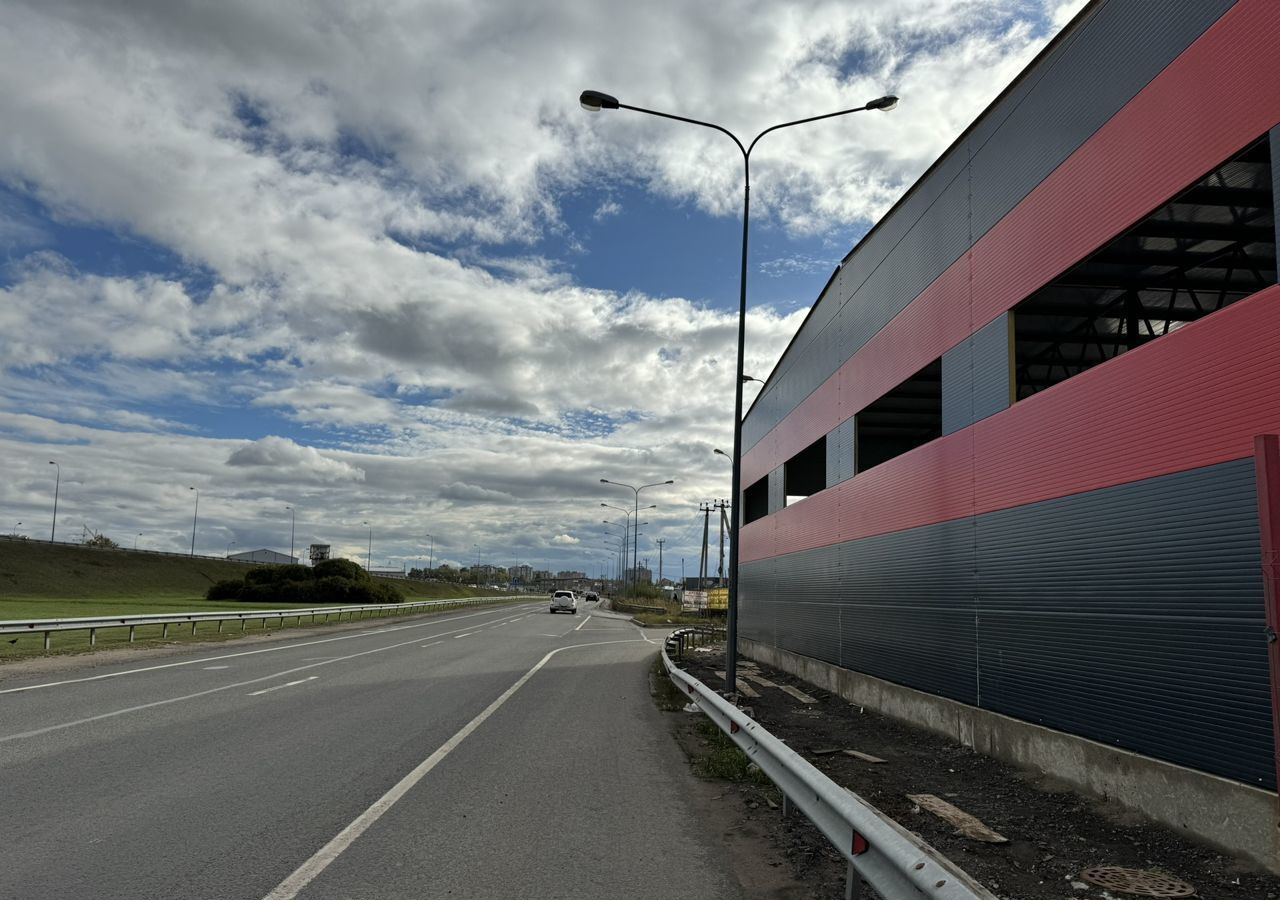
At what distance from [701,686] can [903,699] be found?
12.1 feet

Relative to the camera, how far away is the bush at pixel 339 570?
213 feet

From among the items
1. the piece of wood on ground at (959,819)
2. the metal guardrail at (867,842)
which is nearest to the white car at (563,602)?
the piece of wood on ground at (959,819)

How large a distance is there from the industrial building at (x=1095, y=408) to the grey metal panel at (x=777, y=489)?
Result: 7.04m

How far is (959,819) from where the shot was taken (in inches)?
280

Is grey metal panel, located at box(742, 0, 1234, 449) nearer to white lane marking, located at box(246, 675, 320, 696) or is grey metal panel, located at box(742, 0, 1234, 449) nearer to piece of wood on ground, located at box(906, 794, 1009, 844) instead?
A: piece of wood on ground, located at box(906, 794, 1009, 844)

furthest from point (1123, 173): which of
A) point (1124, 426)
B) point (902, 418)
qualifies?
point (902, 418)

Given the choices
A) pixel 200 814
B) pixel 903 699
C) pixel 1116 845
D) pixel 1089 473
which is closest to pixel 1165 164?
pixel 1089 473

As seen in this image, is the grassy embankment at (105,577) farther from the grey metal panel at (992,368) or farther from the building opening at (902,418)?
the grey metal panel at (992,368)

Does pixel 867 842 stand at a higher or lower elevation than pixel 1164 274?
lower

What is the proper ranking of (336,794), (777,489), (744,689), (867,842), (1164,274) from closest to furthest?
1. (867,842)
2. (336,794)
3. (1164,274)
4. (744,689)
5. (777,489)

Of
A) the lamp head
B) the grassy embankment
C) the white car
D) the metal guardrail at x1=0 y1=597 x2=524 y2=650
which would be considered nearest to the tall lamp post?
the lamp head

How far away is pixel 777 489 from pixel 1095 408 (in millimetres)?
15910

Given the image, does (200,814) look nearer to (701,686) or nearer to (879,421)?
(701,686)

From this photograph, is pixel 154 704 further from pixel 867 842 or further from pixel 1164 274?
pixel 1164 274
